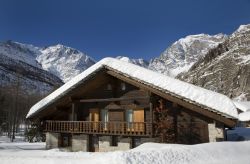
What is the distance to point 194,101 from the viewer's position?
16.9 metres

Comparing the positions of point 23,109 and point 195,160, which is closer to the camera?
point 195,160

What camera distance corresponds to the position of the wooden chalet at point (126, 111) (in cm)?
1745

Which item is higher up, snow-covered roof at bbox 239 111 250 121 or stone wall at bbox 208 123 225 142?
snow-covered roof at bbox 239 111 250 121

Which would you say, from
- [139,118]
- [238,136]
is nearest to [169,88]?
[139,118]

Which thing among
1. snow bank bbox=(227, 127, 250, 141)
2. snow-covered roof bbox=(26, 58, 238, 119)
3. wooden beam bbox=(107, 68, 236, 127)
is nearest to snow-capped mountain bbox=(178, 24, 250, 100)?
snow bank bbox=(227, 127, 250, 141)

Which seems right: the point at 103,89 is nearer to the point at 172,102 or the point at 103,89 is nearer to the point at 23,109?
the point at 172,102

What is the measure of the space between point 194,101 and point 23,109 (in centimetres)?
8168

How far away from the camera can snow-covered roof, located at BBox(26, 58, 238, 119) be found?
16.5m

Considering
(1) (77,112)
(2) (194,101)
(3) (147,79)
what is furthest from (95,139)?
(2) (194,101)

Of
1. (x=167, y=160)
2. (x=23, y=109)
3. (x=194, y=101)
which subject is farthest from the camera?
(x=23, y=109)

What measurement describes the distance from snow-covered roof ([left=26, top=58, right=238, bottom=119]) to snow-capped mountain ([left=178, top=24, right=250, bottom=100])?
83.4m

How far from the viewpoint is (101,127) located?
22047 millimetres

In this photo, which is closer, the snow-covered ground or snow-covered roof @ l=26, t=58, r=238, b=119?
the snow-covered ground

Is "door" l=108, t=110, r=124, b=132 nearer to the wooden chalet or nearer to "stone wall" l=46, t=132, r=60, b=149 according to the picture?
the wooden chalet
